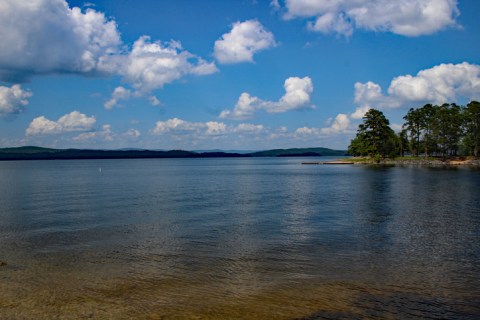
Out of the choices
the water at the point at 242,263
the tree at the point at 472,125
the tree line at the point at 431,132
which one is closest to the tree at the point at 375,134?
the tree line at the point at 431,132

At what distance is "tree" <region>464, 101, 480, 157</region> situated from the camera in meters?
154

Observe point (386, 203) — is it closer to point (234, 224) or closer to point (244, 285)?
point (234, 224)

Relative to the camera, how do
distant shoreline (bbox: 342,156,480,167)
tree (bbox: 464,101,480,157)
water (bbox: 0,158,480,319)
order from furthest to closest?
distant shoreline (bbox: 342,156,480,167), tree (bbox: 464,101,480,157), water (bbox: 0,158,480,319)

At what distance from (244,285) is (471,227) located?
80.6ft

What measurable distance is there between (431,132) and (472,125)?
17.1m

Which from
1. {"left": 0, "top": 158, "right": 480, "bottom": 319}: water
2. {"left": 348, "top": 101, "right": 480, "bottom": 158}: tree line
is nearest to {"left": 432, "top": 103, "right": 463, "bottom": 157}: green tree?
{"left": 348, "top": 101, "right": 480, "bottom": 158}: tree line

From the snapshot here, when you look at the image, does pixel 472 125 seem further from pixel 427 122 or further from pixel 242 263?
pixel 242 263

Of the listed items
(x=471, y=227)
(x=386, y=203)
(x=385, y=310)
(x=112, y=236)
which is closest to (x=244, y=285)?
(x=385, y=310)

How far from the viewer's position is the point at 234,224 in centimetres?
3703

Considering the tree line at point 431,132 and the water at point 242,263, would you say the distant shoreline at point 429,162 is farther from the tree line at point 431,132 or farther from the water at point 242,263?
the water at point 242,263

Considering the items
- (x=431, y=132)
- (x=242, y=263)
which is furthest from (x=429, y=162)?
(x=242, y=263)

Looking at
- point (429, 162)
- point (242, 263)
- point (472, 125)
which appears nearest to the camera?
point (242, 263)

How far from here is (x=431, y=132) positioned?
170m

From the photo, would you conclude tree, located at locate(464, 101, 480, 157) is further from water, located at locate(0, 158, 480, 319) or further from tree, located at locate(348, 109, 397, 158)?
water, located at locate(0, 158, 480, 319)
